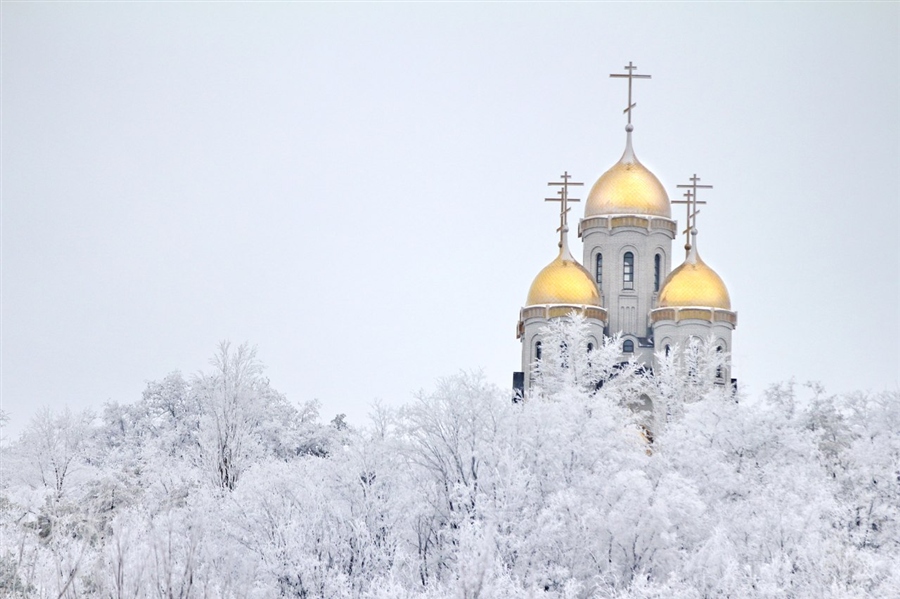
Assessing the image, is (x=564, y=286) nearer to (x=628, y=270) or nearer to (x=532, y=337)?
(x=532, y=337)

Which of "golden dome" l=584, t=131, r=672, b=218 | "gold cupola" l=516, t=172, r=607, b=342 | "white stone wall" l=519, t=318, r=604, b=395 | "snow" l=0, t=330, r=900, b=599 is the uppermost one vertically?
"golden dome" l=584, t=131, r=672, b=218

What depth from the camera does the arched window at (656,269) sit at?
6894cm

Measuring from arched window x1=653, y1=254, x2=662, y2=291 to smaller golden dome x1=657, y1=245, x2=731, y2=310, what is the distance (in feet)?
3.98

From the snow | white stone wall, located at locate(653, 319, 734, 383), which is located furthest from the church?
the snow

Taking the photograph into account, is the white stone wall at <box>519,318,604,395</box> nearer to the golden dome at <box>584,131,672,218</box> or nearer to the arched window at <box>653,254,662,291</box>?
the arched window at <box>653,254,662,291</box>

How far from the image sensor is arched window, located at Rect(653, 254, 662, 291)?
226 ft

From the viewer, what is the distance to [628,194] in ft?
227

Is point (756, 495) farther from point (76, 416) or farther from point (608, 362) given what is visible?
point (76, 416)

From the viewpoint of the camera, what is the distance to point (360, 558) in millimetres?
41594

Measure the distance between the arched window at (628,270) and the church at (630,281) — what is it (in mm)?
40

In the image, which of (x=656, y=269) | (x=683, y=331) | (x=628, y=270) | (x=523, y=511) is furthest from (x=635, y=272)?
(x=523, y=511)

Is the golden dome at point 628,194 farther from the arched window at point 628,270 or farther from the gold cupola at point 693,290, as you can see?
the gold cupola at point 693,290

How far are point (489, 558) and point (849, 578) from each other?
8659 mm

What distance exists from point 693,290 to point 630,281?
321cm
